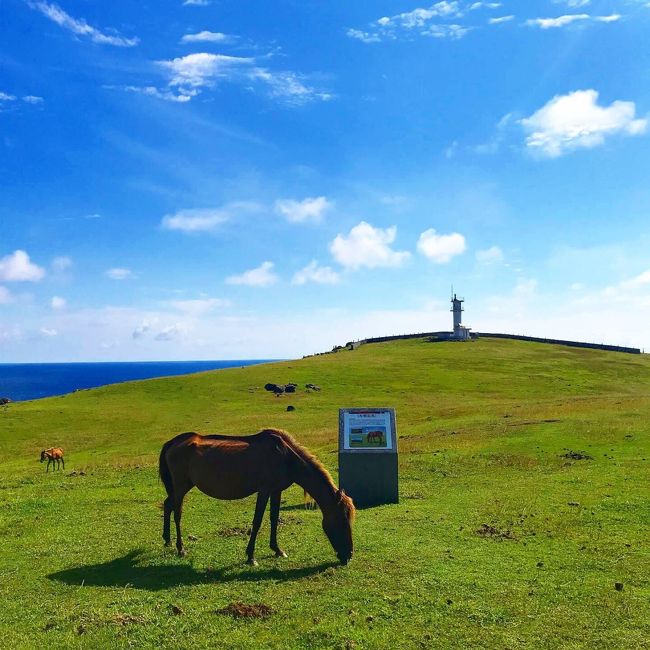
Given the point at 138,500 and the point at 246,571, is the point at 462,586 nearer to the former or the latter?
the point at 246,571

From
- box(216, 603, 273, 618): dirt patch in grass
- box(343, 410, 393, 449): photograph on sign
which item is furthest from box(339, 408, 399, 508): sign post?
box(216, 603, 273, 618): dirt patch in grass

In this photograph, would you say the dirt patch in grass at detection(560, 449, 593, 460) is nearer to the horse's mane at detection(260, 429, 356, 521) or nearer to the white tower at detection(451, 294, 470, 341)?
the horse's mane at detection(260, 429, 356, 521)

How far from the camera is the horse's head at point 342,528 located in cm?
1257

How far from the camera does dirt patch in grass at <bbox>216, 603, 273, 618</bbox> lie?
394 inches

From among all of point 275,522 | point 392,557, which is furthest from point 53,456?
point 392,557

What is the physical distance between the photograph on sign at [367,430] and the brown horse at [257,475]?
6.99 meters

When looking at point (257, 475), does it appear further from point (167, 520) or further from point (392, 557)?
point (392, 557)

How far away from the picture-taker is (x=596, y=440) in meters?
29.4

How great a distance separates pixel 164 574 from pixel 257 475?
3003 mm

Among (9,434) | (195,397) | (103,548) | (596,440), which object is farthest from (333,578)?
(195,397)

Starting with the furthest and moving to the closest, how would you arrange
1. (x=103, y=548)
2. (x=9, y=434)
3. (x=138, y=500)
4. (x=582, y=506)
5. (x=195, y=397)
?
(x=195, y=397)
(x=9, y=434)
(x=138, y=500)
(x=582, y=506)
(x=103, y=548)

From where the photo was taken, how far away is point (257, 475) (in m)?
13.6

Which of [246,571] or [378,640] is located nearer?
[378,640]

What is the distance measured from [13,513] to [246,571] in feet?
37.7
